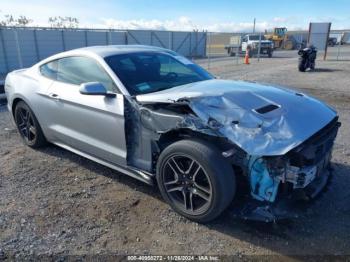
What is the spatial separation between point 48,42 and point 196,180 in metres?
18.1

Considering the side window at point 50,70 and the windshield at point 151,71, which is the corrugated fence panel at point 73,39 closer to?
the side window at point 50,70

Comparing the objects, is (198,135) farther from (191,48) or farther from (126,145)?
(191,48)

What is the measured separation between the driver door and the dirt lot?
43 cm

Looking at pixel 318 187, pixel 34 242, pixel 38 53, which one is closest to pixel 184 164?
pixel 318 187

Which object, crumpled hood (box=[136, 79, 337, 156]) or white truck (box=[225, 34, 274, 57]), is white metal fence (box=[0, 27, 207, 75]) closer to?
white truck (box=[225, 34, 274, 57])

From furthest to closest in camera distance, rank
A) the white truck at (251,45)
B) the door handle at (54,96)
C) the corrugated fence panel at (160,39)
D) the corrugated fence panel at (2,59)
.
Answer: the white truck at (251,45), the corrugated fence panel at (160,39), the corrugated fence panel at (2,59), the door handle at (54,96)

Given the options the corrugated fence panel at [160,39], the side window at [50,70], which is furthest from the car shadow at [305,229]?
the corrugated fence panel at [160,39]

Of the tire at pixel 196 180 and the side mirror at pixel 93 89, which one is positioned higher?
the side mirror at pixel 93 89

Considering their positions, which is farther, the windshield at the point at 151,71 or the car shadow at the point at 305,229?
the windshield at the point at 151,71

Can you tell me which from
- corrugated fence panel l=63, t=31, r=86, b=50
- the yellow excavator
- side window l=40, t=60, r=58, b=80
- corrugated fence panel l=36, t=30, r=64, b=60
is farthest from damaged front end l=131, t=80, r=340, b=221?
the yellow excavator

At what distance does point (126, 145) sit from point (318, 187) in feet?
6.42

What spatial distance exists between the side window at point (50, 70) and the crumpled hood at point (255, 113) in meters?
1.77

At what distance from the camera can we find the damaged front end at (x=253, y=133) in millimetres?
2691

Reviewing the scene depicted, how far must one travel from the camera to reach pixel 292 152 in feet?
8.87
